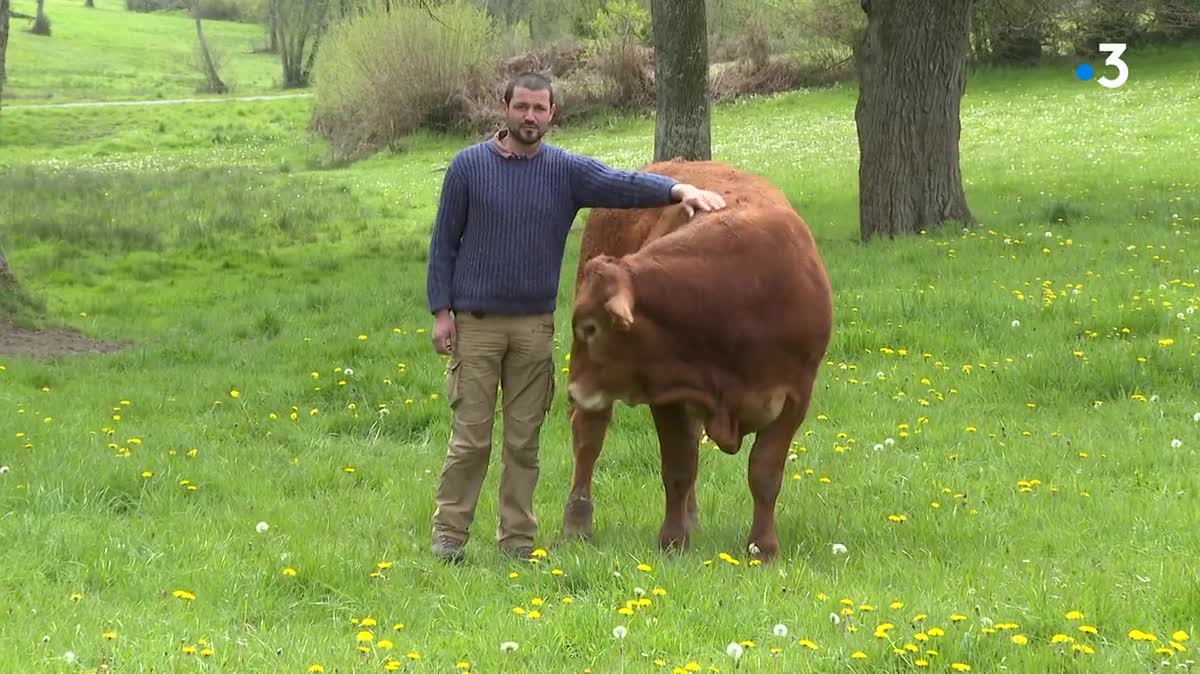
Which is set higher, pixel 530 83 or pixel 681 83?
pixel 530 83

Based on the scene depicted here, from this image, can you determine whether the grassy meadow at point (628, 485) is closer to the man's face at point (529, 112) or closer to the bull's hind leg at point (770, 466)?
the bull's hind leg at point (770, 466)

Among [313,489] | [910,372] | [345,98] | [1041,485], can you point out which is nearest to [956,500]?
[1041,485]

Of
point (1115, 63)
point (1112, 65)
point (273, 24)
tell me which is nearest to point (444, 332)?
point (1115, 63)

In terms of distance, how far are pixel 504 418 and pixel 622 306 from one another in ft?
4.86

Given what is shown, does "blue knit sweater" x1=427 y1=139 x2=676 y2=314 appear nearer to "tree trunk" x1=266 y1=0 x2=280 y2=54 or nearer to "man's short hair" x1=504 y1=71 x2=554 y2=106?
"man's short hair" x1=504 y1=71 x2=554 y2=106

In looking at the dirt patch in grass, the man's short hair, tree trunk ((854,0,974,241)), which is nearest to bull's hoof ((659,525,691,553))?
the man's short hair

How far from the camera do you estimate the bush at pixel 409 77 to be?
41.3m

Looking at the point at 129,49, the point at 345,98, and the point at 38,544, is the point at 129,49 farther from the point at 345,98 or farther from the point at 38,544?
the point at 38,544

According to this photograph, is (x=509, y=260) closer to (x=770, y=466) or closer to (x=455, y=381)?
(x=455, y=381)

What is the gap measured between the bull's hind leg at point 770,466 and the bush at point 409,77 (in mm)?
35865

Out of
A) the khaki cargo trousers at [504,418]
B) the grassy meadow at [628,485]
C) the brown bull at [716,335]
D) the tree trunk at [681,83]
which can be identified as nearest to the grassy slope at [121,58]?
A: the tree trunk at [681,83]

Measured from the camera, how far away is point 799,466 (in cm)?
755

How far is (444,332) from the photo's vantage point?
607 centimetres

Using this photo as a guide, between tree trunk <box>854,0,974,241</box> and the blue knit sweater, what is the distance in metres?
10.0
